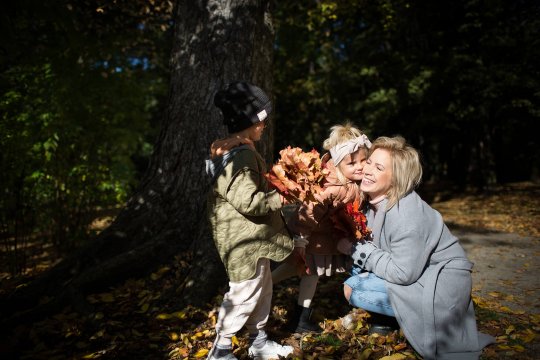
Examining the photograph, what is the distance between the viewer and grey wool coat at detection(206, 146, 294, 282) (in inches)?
95.7

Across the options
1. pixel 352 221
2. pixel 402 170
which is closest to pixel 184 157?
pixel 352 221

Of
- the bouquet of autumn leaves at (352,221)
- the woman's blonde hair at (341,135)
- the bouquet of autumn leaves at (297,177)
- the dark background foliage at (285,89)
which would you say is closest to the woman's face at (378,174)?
the bouquet of autumn leaves at (352,221)

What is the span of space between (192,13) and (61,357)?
356 centimetres

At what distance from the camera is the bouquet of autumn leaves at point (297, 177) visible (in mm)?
2449

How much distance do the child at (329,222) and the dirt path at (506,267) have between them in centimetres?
206

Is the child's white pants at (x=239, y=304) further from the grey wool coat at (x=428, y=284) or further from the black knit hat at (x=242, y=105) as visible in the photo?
the black knit hat at (x=242, y=105)

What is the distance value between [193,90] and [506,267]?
471 cm

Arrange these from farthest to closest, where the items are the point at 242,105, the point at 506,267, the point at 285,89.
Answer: the point at 285,89 < the point at 506,267 < the point at 242,105

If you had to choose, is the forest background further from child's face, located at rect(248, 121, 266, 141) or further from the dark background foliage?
child's face, located at rect(248, 121, 266, 141)

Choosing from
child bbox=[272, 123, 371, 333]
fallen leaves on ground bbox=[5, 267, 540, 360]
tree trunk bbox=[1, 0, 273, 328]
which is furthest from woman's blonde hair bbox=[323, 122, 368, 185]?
fallen leaves on ground bbox=[5, 267, 540, 360]

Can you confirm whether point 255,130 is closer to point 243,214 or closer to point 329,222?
point 243,214

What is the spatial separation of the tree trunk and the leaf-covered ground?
0.24 m

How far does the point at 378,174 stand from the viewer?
9.07 feet

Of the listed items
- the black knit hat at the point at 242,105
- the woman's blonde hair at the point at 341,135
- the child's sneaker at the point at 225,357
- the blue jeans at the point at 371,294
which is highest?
the black knit hat at the point at 242,105
